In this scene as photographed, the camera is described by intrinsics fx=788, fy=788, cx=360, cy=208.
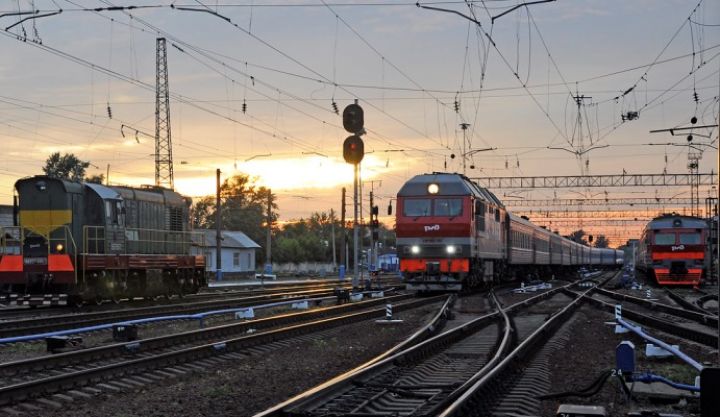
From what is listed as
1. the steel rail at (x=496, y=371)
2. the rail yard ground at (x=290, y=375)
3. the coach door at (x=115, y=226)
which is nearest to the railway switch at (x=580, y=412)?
the rail yard ground at (x=290, y=375)

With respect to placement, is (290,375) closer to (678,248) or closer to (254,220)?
(678,248)

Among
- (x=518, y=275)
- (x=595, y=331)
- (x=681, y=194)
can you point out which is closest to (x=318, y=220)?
(x=681, y=194)

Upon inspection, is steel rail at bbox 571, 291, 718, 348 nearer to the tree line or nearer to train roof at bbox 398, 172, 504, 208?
train roof at bbox 398, 172, 504, 208

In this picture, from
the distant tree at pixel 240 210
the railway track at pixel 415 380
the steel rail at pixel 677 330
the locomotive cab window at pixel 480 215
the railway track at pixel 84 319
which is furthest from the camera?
the distant tree at pixel 240 210

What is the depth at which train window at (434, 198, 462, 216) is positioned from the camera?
2902 centimetres

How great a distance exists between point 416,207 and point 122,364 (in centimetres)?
1990

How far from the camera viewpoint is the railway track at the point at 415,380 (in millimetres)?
8195

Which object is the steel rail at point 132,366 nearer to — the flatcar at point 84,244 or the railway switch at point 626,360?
the railway switch at point 626,360

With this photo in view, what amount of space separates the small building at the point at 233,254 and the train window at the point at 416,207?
42967 millimetres

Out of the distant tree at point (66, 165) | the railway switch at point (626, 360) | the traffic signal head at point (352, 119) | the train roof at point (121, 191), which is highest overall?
the distant tree at point (66, 165)

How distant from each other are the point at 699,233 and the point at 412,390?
35.3 meters

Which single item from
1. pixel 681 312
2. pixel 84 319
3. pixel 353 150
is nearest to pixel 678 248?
pixel 681 312

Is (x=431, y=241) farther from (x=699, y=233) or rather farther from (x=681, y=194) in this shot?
(x=681, y=194)

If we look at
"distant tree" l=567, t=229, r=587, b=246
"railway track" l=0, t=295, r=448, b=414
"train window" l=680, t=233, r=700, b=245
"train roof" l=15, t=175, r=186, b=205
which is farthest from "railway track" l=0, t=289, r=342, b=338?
"distant tree" l=567, t=229, r=587, b=246
